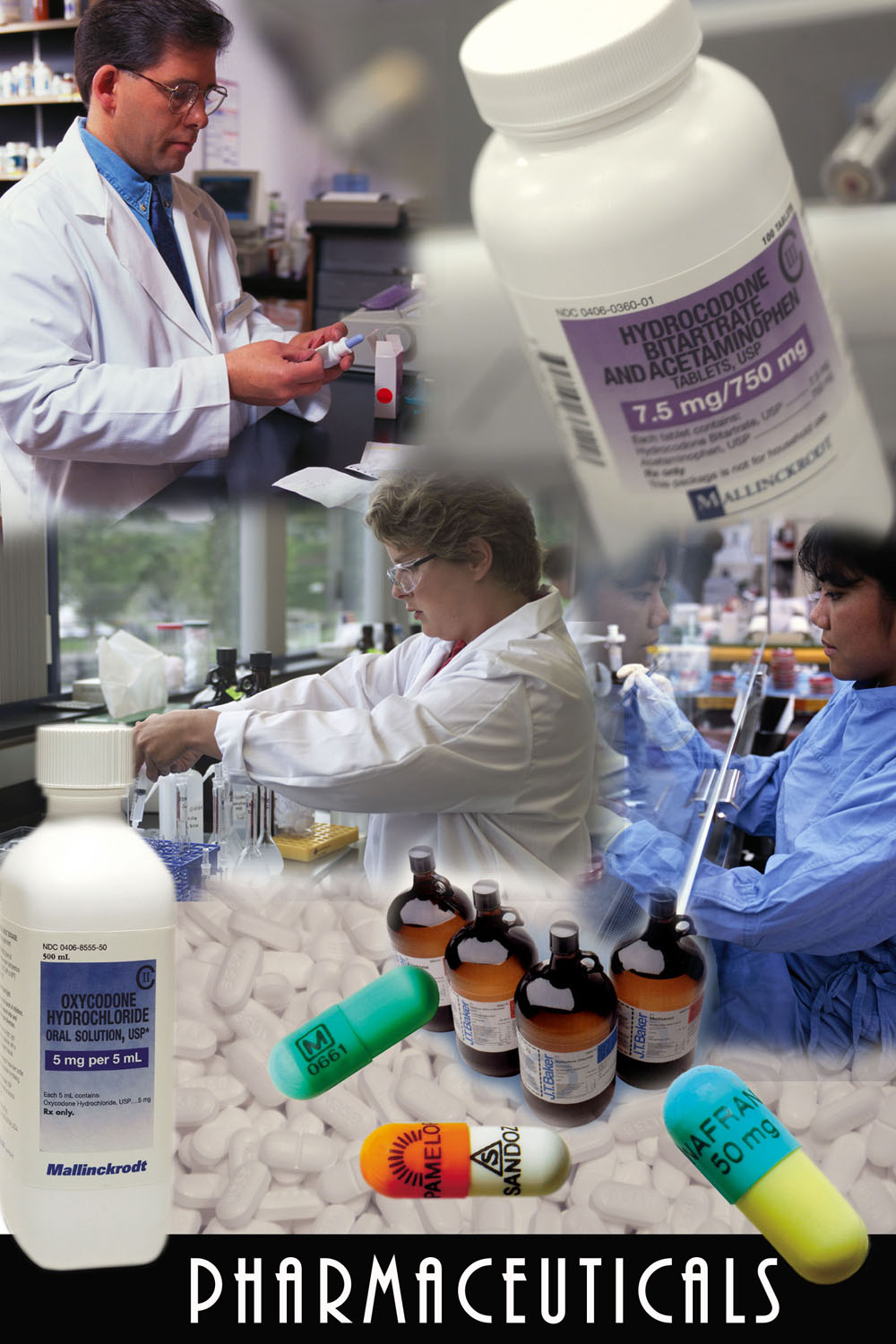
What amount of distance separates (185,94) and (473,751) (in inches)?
33.0

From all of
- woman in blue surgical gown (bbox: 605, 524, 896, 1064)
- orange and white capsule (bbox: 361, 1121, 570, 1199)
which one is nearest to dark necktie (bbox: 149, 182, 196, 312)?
woman in blue surgical gown (bbox: 605, 524, 896, 1064)

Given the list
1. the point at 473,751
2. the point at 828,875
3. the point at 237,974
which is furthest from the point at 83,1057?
the point at 828,875

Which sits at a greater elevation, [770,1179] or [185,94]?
[185,94]

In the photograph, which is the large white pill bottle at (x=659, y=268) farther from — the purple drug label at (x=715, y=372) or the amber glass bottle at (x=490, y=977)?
the amber glass bottle at (x=490, y=977)

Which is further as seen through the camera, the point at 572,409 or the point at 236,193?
the point at 236,193

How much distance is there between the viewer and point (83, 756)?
129 centimetres

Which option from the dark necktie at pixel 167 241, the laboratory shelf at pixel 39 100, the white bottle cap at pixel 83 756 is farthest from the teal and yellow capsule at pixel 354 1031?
the laboratory shelf at pixel 39 100

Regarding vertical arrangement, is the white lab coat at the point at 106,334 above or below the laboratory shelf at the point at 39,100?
below

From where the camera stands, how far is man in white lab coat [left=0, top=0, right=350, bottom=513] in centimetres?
133

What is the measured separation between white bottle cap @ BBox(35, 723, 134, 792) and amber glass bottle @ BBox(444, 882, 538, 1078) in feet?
1.46

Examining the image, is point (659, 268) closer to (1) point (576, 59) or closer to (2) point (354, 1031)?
(1) point (576, 59)

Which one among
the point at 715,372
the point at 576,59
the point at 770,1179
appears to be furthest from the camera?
the point at 770,1179

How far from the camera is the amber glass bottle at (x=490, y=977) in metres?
1.39

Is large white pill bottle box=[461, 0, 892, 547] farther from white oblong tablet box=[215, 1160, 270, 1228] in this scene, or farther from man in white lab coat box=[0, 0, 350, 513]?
white oblong tablet box=[215, 1160, 270, 1228]
